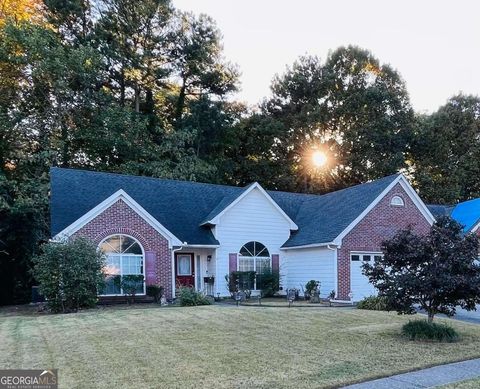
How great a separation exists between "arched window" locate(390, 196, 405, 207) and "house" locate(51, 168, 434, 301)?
48 millimetres

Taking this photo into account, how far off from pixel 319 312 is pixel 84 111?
Result: 2479 cm

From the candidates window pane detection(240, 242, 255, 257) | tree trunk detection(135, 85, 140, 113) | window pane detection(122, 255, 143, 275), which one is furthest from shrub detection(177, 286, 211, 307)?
tree trunk detection(135, 85, 140, 113)

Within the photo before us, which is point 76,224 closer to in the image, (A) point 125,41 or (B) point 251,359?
(B) point 251,359

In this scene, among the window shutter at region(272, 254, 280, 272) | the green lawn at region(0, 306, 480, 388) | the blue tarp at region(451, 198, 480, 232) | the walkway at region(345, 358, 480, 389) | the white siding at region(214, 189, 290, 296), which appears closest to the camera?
the walkway at region(345, 358, 480, 389)

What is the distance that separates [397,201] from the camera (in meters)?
22.8

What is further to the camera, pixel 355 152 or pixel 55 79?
pixel 355 152

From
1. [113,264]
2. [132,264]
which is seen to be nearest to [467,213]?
[132,264]

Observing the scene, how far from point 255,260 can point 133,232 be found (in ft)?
22.1

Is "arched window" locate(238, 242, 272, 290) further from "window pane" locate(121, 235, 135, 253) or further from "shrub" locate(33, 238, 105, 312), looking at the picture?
"shrub" locate(33, 238, 105, 312)

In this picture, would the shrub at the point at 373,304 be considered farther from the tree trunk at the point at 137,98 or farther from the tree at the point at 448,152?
the tree trunk at the point at 137,98

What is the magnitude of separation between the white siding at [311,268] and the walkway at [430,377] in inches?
494

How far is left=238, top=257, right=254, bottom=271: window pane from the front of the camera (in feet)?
76.0

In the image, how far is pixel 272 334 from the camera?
1055cm

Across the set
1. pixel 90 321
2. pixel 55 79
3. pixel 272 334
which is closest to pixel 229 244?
pixel 90 321
